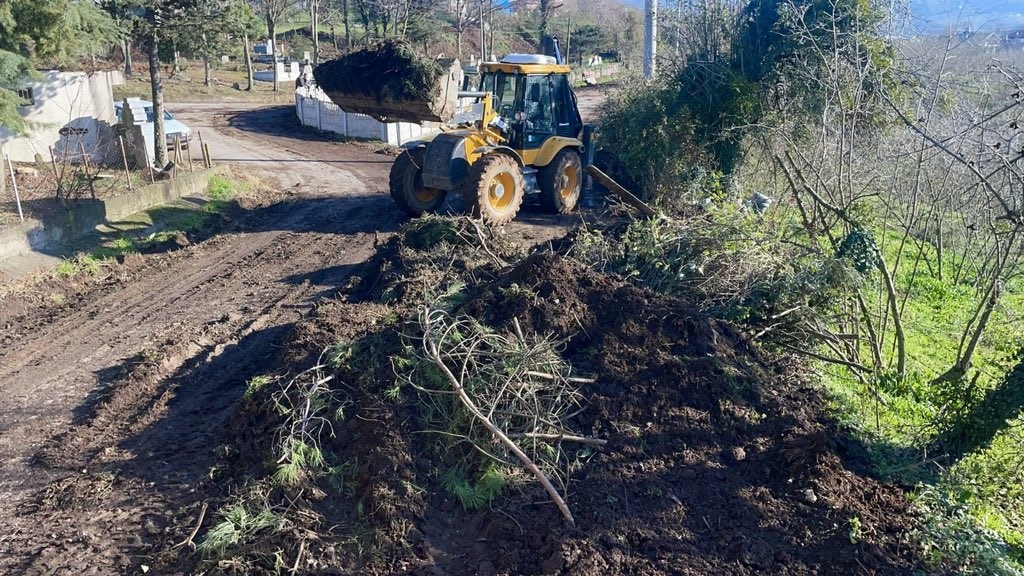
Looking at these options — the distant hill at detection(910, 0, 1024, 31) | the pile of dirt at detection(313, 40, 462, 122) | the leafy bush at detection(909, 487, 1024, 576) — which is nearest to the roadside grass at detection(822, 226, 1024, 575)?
the leafy bush at detection(909, 487, 1024, 576)

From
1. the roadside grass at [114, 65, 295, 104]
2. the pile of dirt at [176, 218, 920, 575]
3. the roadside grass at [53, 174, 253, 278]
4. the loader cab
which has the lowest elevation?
the pile of dirt at [176, 218, 920, 575]

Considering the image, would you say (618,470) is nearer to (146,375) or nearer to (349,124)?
(146,375)

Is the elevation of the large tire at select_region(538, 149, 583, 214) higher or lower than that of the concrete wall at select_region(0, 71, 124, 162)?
lower

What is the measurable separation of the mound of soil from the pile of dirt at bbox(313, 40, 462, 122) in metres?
5.00

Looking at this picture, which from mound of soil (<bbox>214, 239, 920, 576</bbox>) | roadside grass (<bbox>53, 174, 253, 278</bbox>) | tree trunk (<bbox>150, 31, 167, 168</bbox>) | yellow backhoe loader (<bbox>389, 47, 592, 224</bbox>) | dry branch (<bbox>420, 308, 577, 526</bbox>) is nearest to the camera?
mound of soil (<bbox>214, 239, 920, 576</bbox>)

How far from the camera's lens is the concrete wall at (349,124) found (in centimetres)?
2345

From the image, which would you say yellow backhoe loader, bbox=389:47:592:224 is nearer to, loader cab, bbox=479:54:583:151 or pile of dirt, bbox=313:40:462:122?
loader cab, bbox=479:54:583:151

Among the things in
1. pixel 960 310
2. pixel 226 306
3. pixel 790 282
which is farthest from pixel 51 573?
pixel 960 310

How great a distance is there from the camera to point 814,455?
531 centimetres

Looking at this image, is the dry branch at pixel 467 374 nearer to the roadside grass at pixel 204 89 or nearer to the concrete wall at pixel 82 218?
the concrete wall at pixel 82 218

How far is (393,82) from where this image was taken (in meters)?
11.0

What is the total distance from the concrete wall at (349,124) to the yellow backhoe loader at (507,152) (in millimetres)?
9760

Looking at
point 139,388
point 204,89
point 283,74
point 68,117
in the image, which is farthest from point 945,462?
point 283,74

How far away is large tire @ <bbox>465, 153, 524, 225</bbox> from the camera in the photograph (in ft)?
38.5
